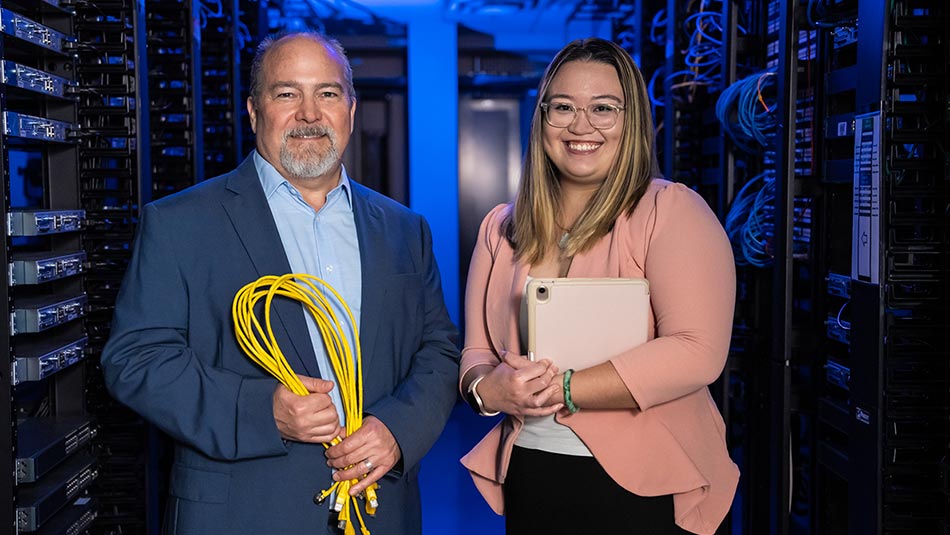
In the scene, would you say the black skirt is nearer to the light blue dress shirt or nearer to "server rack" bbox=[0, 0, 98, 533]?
the light blue dress shirt

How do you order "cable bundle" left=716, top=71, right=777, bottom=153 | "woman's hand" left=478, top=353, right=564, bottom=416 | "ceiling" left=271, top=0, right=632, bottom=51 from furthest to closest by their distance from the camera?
1. "ceiling" left=271, top=0, right=632, bottom=51
2. "cable bundle" left=716, top=71, right=777, bottom=153
3. "woman's hand" left=478, top=353, right=564, bottom=416

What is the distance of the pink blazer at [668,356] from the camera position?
1.67m

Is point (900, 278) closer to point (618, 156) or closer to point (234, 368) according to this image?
point (618, 156)

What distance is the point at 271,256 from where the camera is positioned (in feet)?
5.96

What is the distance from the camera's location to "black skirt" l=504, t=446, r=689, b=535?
1.75m

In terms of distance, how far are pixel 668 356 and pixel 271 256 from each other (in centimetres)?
76

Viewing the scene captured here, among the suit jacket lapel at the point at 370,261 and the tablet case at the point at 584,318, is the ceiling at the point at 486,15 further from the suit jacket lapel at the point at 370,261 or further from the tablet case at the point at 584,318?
the tablet case at the point at 584,318

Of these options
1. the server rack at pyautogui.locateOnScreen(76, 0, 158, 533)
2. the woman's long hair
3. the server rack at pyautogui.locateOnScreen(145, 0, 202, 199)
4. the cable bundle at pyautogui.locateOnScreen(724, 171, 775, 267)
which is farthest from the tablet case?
the server rack at pyautogui.locateOnScreen(145, 0, 202, 199)

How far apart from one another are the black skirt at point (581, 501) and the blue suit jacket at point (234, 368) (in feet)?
0.74

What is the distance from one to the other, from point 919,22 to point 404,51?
4902 mm

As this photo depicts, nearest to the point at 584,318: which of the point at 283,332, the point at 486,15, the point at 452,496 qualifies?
the point at 283,332

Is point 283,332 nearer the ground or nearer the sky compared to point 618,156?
nearer the ground

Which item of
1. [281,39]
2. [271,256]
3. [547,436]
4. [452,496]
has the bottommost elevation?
[452,496]

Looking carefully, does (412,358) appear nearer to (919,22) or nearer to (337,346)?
(337,346)
